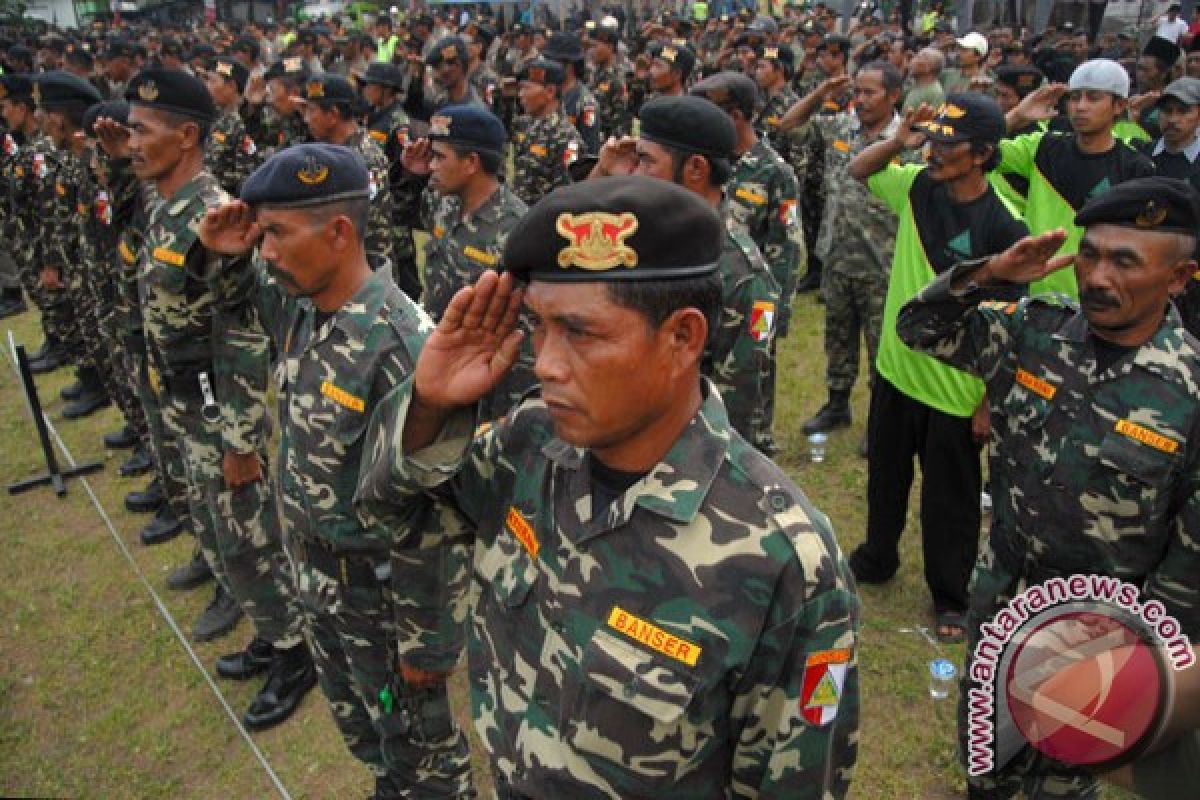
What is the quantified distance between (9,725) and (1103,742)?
4.90m

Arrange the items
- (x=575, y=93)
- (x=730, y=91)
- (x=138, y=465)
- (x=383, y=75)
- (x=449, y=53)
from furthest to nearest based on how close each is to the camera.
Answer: (x=575, y=93) → (x=449, y=53) → (x=383, y=75) → (x=138, y=465) → (x=730, y=91)

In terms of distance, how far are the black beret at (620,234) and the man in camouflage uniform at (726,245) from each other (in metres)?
2.32

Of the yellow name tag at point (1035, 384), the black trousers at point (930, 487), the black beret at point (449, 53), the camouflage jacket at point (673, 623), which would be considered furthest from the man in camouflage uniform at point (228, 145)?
the camouflage jacket at point (673, 623)

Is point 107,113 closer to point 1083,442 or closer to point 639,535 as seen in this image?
point 639,535

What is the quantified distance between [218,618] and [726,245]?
3.43 meters

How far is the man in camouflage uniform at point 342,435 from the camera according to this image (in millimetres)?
2910

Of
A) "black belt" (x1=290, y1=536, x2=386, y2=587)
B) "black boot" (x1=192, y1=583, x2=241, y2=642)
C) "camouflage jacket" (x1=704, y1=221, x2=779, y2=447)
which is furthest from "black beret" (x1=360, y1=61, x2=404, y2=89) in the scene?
"black belt" (x1=290, y1=536, x2=386, y2=587)

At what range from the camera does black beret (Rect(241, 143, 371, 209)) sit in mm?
2934

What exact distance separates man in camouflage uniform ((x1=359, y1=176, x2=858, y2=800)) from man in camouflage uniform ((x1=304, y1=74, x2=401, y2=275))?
5.54 metres

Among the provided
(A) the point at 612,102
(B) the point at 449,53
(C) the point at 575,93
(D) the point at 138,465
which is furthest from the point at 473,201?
(A) the point at 612,102

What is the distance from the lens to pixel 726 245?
403cm

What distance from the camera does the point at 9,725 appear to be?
4.27 metres

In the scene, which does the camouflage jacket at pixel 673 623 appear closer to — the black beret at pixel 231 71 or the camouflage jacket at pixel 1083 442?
the camouflage jacket at pixel 1083 442

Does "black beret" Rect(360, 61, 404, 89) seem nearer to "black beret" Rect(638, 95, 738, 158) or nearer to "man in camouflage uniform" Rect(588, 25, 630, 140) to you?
"man in camouflage uniform" Rect(588, 25, 630, 140)
